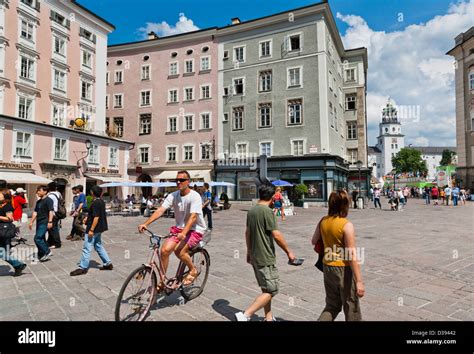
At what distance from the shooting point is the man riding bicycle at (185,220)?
174 inches

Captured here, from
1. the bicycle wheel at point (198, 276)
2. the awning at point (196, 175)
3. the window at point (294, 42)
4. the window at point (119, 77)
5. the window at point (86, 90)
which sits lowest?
the bicycle wheel at point (198, 276)

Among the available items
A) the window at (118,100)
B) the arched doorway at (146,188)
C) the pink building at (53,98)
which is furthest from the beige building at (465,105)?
the window at (118,100)

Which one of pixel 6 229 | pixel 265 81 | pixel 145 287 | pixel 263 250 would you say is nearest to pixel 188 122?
pixel 265 81

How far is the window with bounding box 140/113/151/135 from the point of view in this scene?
126 feet

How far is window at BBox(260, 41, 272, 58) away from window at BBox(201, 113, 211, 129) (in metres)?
8.78

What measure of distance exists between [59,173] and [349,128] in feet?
110

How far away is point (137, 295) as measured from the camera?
3.89 meters

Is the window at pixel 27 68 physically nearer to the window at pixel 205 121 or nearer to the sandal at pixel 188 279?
the window at pixel 205 121

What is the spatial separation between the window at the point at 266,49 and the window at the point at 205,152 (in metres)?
11.4

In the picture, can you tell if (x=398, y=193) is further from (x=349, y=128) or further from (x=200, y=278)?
(x=200, y=278)

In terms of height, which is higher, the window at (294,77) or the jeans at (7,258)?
the window at (294,77)

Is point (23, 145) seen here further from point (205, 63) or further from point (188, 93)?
point (205, 63)

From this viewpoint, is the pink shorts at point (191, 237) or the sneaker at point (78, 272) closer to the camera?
the pink shorts at point (191, 237)
